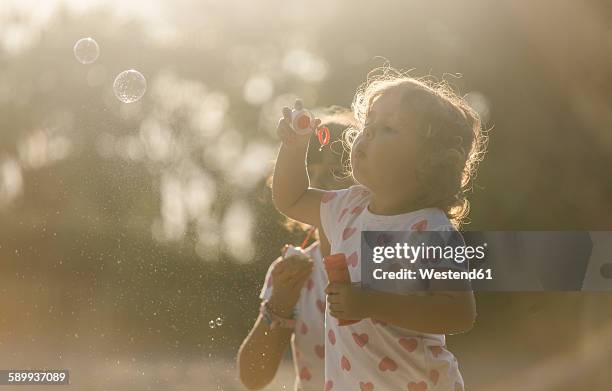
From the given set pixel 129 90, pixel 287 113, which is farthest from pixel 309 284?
pixel 129 90

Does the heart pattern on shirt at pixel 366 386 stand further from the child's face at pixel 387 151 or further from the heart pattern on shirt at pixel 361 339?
the child's face at pixel 387 151

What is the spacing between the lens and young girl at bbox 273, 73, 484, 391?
177cm

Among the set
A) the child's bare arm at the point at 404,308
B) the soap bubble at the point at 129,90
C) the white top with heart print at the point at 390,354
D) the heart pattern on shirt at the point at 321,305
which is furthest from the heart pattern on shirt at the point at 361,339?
the soap bubble at the point at 129,90

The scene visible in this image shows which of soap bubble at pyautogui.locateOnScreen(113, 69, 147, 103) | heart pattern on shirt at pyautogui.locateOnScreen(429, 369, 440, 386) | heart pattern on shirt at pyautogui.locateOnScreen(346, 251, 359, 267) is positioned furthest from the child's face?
soap bubble at pyautogui.locateOnScreen(113, 69, 147, 103)

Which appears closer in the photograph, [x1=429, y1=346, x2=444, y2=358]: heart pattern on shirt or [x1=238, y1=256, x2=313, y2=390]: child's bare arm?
[x1=429, y1=346, x2=444, y2=358]: heart pattern on shirt

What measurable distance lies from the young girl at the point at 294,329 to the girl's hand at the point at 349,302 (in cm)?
35

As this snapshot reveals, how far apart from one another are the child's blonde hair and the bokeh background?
498 cm

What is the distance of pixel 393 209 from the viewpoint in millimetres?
1954

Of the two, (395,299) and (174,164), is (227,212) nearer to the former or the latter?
(174,164)

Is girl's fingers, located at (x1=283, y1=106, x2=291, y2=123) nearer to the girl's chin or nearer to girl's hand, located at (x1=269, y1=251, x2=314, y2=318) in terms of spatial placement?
the girl's chin

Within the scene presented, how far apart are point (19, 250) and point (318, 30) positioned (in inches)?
158

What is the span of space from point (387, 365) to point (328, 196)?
445 millimetres

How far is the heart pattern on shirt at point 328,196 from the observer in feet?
6.98

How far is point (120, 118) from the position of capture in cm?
966
